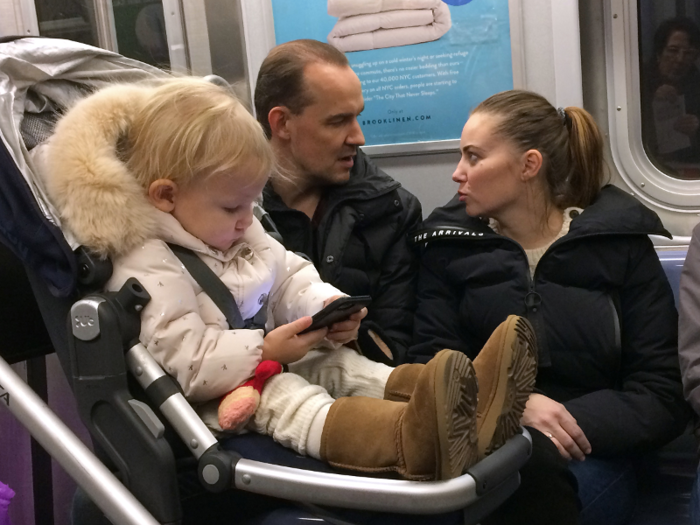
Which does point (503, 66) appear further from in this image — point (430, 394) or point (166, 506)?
point (166, 506)

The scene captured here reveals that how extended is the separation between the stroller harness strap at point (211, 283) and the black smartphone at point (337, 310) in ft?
0.55

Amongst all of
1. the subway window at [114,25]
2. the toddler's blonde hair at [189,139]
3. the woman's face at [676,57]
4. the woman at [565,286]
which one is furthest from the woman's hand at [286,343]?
the subway window at [114,25]

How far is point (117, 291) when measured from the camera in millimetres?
1571

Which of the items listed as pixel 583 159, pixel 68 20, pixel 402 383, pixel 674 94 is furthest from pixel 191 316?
pixel 68 20

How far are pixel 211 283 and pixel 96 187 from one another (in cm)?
33

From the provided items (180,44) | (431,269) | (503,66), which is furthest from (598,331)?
(180,44)

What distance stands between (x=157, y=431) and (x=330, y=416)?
1.16ft

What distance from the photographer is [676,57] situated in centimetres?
276

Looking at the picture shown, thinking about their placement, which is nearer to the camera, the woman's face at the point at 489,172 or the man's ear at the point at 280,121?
the woman's face at the point at 489,172

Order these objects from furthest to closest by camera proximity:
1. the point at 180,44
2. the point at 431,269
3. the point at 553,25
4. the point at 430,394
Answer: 1. the point at 180,44
2. the point at 553,25
3. the point at 431,269
4. the point at 430,394

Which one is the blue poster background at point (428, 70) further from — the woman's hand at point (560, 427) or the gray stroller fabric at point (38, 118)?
the woman's hand at point (560, 427)

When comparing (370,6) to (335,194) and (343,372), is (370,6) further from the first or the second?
(343,372)

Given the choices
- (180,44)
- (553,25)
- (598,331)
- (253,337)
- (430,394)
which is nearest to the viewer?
(430,394)

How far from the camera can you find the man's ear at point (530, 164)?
230 cm
